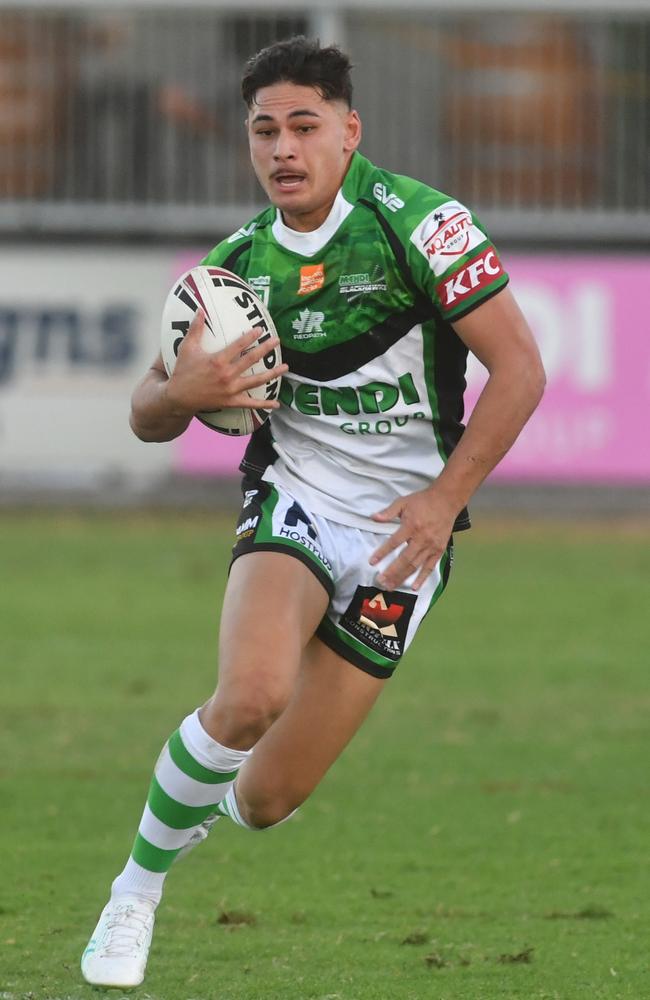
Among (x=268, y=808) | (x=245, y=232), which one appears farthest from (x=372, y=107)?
(x=268, y=808)

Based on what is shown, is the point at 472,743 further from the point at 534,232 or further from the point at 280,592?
the point at 534,232

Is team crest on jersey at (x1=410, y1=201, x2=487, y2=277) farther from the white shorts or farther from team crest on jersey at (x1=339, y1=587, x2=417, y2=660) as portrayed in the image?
team crest on jersey at (x1=339, y1=587, x2=417, y2=660)

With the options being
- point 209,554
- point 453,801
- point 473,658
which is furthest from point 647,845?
point 209,554

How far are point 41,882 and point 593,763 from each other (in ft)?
10.1

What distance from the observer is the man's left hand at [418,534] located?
511 centimetres

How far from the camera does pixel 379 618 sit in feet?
17.7

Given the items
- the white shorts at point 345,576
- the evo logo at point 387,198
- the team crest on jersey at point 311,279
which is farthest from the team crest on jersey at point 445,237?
Answer: the white shorts at point 345,576

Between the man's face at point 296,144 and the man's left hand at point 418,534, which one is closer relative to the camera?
the man's left hand at point 418,534

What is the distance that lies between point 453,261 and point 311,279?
0.46m

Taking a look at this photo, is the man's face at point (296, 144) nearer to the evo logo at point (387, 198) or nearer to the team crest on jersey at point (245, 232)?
the evo logo at point (387, 198)

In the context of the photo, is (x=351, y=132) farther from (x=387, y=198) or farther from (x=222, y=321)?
(x=222, y=321)

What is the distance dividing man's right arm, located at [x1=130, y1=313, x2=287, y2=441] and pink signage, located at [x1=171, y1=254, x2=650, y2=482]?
11.7m

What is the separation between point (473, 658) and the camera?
10984mm

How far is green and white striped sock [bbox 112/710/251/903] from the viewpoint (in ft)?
16.1
